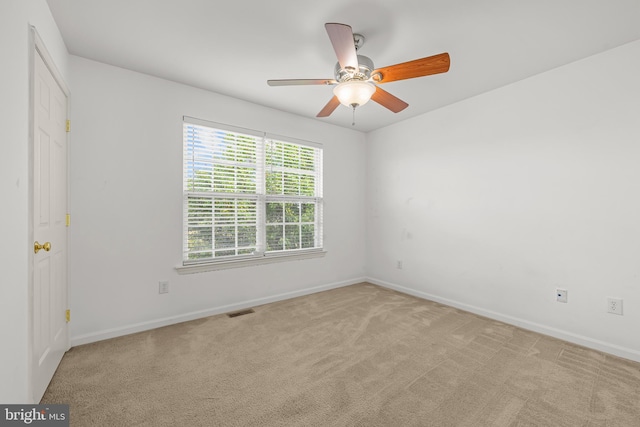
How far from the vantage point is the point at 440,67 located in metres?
1.77

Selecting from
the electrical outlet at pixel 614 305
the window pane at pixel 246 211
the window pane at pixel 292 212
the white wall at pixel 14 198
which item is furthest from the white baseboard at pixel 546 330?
the white wall at pixel 14 198

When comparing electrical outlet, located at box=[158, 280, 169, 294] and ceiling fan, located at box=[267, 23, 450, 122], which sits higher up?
ceiling fan, located at box=[267, 23, 450, 122]

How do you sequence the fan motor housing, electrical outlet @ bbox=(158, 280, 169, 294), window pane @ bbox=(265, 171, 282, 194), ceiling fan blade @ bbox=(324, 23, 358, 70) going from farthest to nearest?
window pane @ bbox=(265, 171, 282, 194)
electrical outlet @ bbox=(158, 280, 169, 294)
the fan motor housing
ceiling fan blade @ bbox=(324, 23, 358, 70)

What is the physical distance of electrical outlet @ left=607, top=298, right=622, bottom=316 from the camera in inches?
89.9

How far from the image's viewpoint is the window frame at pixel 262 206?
2.98 m

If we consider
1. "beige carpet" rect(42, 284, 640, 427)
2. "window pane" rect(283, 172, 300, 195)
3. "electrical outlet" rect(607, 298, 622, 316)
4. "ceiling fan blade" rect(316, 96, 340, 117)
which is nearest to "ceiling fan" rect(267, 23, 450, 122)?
"ceiling fan blade" rect(316, 96, 340, 117)

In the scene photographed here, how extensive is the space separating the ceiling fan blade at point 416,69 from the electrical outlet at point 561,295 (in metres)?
2.35

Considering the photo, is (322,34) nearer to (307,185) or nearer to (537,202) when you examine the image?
(307,185)

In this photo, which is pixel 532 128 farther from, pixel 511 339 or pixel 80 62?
pixel 80 62

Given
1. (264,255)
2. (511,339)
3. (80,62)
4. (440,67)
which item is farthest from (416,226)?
(80,62)

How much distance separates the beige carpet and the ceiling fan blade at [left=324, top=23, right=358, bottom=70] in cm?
217

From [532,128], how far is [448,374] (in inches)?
97.8

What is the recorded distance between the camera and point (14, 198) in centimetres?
130

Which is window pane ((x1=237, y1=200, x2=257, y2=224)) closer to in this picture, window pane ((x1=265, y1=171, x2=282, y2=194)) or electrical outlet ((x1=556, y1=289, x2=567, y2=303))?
window pane ((x1=265, y1=171, x2=282, y2=194))
